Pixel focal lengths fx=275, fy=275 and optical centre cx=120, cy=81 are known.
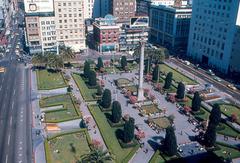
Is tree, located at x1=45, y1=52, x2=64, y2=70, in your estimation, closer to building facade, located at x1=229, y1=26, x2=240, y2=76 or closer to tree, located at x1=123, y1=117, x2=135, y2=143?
tree, located at x1=123, y1=117, x2=135, y2=143

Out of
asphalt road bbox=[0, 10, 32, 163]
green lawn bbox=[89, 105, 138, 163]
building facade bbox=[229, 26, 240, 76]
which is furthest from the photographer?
building facade bbox=[229, 26, 240, 76]

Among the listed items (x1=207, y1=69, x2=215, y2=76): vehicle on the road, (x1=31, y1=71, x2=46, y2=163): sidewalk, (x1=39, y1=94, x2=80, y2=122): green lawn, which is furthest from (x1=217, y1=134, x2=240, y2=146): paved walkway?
(x1=207, y1=69, x2=215, y2=76): vehicle on the road

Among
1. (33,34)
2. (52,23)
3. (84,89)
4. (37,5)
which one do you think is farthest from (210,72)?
(37,5)

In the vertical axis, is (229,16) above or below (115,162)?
above

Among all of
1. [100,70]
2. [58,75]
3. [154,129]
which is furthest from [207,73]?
[58,75]

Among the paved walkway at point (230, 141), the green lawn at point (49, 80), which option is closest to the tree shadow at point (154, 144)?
the paved walkway at point (230, 141)

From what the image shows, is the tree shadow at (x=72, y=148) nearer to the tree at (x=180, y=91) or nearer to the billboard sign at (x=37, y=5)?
the tree at (x=180, y=91)

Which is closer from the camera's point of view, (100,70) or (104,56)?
(100,70)

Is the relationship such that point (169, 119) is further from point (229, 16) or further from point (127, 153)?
point (229, 16)
